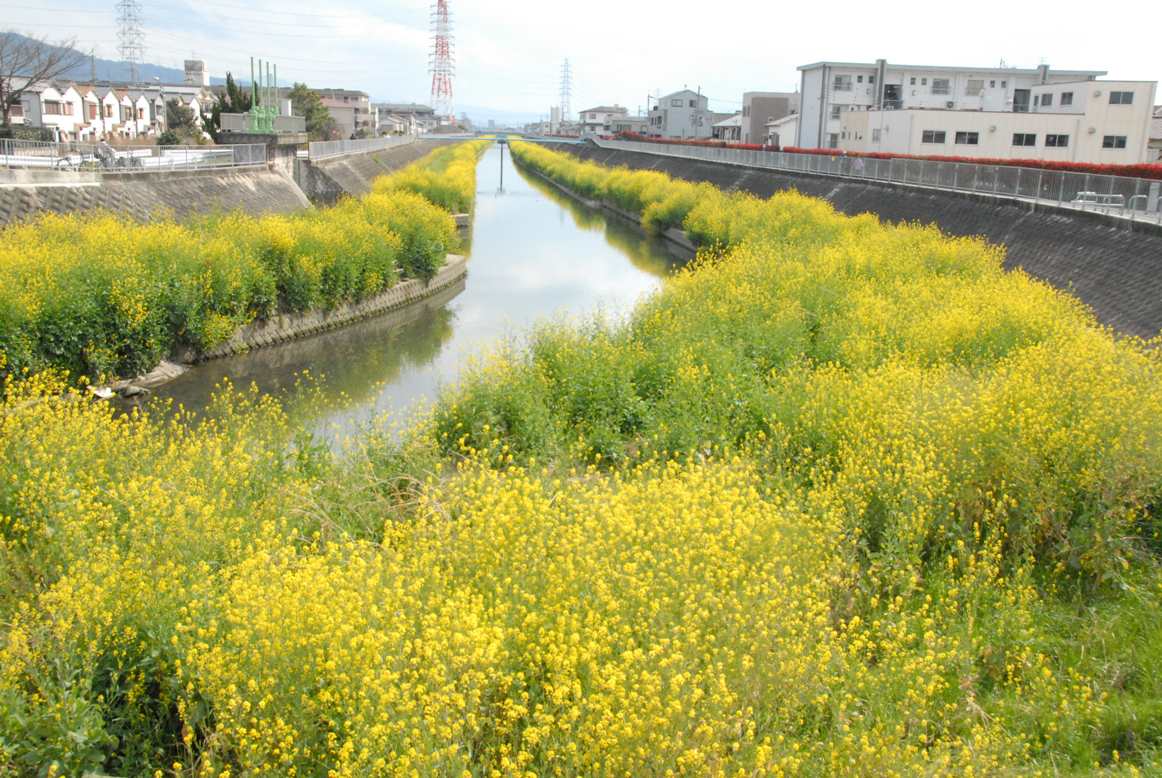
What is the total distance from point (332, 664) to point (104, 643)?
157 centimetres

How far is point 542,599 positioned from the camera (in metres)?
5.21

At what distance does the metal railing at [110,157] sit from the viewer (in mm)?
20688

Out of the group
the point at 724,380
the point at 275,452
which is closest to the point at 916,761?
the point at 275,452

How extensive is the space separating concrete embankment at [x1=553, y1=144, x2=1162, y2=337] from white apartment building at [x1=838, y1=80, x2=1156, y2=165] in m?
12.4

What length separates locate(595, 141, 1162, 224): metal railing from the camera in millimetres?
17922

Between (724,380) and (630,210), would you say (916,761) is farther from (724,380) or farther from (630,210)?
(630,210)

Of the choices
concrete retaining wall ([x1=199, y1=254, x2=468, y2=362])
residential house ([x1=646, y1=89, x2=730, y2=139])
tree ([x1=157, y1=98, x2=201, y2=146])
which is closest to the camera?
concrete retaining wall ([x1=199, y1=254, x2=468, y2=362])

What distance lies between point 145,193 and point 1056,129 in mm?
35510

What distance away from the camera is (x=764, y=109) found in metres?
70.1

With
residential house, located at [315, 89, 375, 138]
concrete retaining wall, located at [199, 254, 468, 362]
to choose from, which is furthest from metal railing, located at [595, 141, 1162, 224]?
residential house, located at [315, 89, 375, 138]

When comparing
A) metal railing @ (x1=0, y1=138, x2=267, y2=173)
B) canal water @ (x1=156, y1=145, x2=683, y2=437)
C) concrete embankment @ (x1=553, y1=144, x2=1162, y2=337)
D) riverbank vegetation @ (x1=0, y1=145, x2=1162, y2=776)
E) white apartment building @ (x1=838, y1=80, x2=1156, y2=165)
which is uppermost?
white apartment building @ (x1=838, y1=80, x2=1156, y2=165)

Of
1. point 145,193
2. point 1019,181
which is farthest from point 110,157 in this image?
point 1019,181

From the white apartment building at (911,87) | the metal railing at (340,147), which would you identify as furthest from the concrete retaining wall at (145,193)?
the white apartment building at (911,87)

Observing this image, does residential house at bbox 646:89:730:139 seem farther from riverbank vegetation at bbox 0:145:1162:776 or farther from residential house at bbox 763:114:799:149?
riverbank vegetation at bbox 0:145:1162:776
